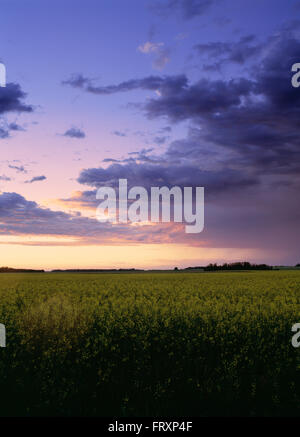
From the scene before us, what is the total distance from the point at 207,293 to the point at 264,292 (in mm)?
3166

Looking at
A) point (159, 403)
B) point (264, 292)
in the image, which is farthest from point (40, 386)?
point (264, 292)

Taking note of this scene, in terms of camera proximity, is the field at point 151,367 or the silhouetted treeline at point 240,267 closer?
the field at point 151,367

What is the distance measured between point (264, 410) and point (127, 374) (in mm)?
3709

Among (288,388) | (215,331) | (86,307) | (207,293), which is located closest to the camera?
(288,388)

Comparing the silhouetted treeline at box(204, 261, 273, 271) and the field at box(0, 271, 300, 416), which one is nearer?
the field at box(0, 271, 300, 416)

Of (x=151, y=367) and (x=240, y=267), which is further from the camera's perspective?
(x=240, y=267)

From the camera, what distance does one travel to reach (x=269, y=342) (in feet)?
38.6

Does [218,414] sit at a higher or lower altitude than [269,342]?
lower

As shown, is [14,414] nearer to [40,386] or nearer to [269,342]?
[40,386]

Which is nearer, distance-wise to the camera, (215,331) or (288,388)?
(288,388)

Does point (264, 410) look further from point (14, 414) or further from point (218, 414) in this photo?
point (14, 414)
